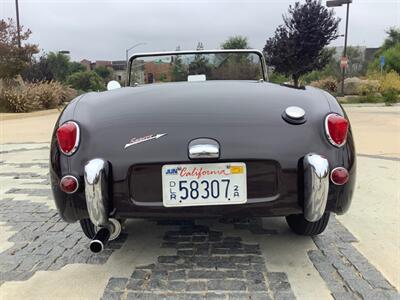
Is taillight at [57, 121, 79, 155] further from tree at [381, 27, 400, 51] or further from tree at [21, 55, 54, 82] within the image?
tree at [381, 27, 400, 51]

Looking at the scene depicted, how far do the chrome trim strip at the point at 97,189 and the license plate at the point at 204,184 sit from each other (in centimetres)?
30

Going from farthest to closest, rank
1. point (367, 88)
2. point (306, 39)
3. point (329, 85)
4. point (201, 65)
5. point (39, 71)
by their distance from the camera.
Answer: point (39, 71), point (329, 85), point (367, 88), point (306, 39), point (201, 65)

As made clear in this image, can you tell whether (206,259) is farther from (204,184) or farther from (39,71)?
(39,71)

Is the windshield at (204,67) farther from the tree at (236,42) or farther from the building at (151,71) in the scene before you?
the tree at (236,42)

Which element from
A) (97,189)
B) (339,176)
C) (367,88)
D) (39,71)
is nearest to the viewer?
(97,189)

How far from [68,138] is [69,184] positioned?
0.82 ft

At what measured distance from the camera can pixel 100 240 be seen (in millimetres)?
2385

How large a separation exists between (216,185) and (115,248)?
1.07 m

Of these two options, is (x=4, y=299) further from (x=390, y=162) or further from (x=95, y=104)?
(x=390, y=162)

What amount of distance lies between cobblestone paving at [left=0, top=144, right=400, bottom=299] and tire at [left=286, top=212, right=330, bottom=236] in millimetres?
96

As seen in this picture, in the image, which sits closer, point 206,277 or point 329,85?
point 206,277

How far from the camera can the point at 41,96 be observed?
18.4 metres

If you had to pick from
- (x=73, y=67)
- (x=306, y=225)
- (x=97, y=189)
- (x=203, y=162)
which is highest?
(x=73, y=67)

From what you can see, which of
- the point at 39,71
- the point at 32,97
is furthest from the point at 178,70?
the point at 39,71
